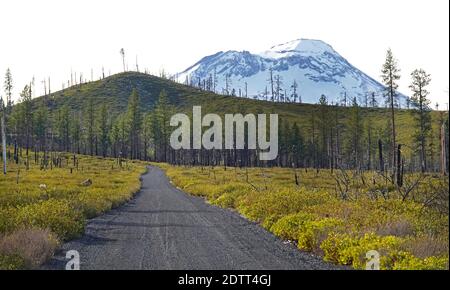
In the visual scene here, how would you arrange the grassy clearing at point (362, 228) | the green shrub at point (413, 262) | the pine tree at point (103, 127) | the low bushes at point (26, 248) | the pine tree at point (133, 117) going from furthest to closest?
the pine tree at point (103, 127)
the pine tree at point (133, 117)
the grassy clearing at point (362, 228)
the low bushes at point (26, 248)
the green shrub at point (413, 262)

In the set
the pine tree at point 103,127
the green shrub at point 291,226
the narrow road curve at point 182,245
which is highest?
the pine tree at point 103,127

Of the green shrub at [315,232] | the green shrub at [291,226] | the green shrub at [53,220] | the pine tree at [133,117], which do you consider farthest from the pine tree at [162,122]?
the green shrub at [315,232]

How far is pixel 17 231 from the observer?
43.9 ft

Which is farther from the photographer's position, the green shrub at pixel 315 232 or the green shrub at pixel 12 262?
the green shrub at pixel 315 232

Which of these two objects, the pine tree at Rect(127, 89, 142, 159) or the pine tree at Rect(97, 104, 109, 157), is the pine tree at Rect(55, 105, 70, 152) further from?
the pine tree at Rect(127, 89, 142, 159)

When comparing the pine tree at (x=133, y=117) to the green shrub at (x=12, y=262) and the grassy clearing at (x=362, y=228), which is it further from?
the green shrub at (x=12, y=262)

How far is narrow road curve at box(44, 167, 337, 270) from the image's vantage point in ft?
36.6

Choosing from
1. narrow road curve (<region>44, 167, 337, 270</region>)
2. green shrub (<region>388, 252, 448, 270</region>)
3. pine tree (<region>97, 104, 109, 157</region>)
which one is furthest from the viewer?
pine tree (<region>97, 104, 109, 157</region>)

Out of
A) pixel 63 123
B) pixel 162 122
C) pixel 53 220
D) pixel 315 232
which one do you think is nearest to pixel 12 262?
pixel 53 220

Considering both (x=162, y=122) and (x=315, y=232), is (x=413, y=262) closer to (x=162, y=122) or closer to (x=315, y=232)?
(x=315, y=232)

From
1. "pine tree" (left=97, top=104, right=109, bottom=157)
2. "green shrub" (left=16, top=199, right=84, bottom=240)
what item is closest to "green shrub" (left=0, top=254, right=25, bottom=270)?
"green shrub" (left=16, top=199, right=84, bottom=240)

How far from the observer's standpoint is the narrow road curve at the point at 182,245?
11.1m
